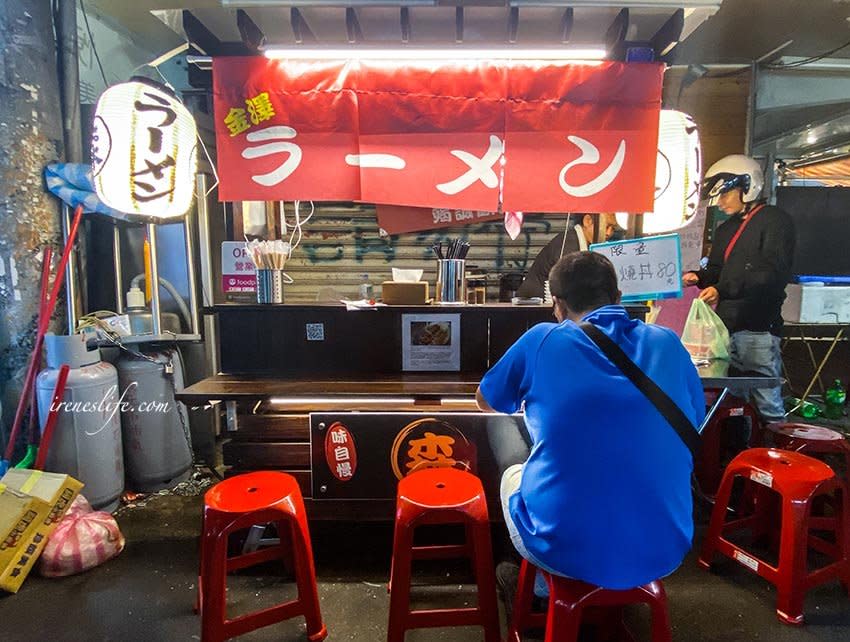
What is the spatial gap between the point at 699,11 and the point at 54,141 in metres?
5.03

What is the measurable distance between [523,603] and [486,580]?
266 millimetres

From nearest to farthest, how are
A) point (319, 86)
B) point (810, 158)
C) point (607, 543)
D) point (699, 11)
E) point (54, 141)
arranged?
point (607, 543) → point (699, 11) → point (319, 86) → point (54, 141) → point (810, 158)

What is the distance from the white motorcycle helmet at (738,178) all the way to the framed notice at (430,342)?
3215 mm

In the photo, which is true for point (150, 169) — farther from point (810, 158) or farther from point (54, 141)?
point (810, 158)

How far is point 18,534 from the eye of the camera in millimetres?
3121

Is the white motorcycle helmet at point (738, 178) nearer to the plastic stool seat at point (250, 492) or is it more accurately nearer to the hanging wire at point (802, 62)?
the hanging wire at point (802, 62)

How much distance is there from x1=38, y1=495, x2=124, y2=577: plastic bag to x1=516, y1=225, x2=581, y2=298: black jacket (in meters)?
4.19

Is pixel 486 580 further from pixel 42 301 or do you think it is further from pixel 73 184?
pixel 73 184

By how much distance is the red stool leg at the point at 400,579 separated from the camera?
2291 millimetres

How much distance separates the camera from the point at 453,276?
3.66m

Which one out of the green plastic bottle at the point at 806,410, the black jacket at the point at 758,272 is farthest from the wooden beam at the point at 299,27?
the green plastic bottle at the point at 806,410

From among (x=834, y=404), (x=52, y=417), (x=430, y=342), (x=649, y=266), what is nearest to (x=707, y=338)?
(x=649, y=266)

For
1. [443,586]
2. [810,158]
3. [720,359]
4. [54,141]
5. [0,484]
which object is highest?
[810,158]

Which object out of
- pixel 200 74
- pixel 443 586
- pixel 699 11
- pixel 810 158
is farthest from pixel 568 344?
pixel 810 158
